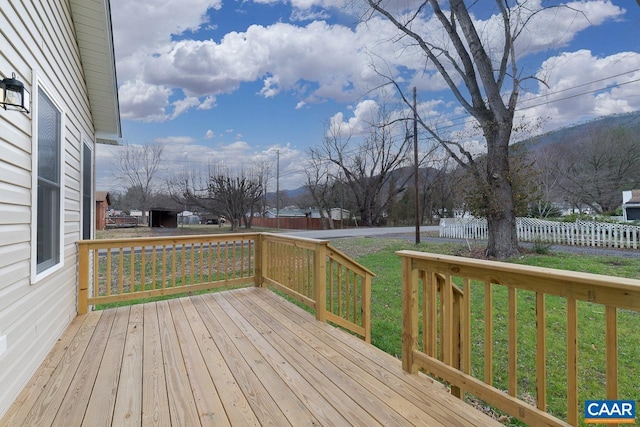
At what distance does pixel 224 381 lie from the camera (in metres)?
2.18

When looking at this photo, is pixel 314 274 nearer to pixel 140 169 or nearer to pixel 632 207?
pixel 632 207

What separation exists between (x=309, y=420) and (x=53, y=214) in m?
2.76

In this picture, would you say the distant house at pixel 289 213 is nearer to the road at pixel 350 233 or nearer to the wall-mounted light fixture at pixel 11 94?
the road at pixel 350 233

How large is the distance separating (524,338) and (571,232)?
935 centimetres

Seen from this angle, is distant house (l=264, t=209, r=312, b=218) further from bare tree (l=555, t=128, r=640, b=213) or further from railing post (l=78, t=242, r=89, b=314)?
railing post (l=78, t=242, r=89, b=314)

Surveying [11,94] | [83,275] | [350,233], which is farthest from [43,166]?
[350,233]

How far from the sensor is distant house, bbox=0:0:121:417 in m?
1.83

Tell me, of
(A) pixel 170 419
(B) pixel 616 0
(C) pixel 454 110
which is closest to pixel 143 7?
(A) pixel 170 419

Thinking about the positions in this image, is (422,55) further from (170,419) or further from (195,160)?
(195,160)

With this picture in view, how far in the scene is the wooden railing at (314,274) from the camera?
3.52 metres

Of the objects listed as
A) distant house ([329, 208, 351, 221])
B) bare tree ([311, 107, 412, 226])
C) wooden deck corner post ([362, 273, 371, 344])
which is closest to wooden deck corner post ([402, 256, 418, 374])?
wooden deck corner post ([362, 273, 371, 344])

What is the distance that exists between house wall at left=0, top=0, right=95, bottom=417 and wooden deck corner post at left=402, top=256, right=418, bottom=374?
238 cm

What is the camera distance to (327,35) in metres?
10.0

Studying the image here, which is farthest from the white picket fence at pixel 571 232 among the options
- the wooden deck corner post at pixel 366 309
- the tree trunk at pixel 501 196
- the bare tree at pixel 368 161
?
the bare tree at pixel 368 161
